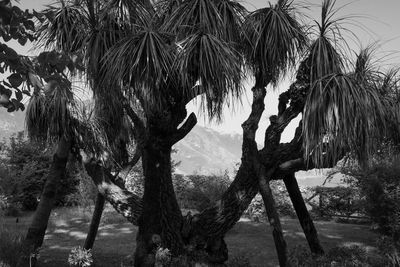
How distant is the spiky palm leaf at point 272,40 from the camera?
20.0ft

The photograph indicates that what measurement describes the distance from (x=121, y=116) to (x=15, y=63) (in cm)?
541

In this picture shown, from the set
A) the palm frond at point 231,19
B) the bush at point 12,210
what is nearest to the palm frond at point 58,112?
the palm frond at point 231,19

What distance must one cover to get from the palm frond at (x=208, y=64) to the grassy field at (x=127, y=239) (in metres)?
4.17

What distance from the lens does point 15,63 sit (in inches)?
116

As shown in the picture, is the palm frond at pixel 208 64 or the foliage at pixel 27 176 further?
the foliage at pixel 27 176

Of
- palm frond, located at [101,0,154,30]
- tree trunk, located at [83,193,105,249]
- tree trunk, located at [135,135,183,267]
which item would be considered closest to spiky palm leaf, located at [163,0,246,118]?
palm frond, located at [101,0,154,30]

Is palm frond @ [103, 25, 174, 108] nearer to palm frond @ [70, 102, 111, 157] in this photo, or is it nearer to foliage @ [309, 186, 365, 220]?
palm frond @ [70, 102, 111, 157]

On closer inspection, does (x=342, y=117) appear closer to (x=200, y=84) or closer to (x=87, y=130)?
(x=200, y=84)

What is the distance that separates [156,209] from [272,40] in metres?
2.93

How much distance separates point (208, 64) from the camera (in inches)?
194

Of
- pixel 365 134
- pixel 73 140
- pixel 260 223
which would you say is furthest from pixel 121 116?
pixel 260 223

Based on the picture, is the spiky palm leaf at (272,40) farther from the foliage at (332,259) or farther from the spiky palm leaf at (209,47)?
the foliage at (332,259)

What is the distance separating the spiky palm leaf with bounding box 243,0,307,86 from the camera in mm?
6100

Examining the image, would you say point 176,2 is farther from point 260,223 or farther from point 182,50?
point 260,223
